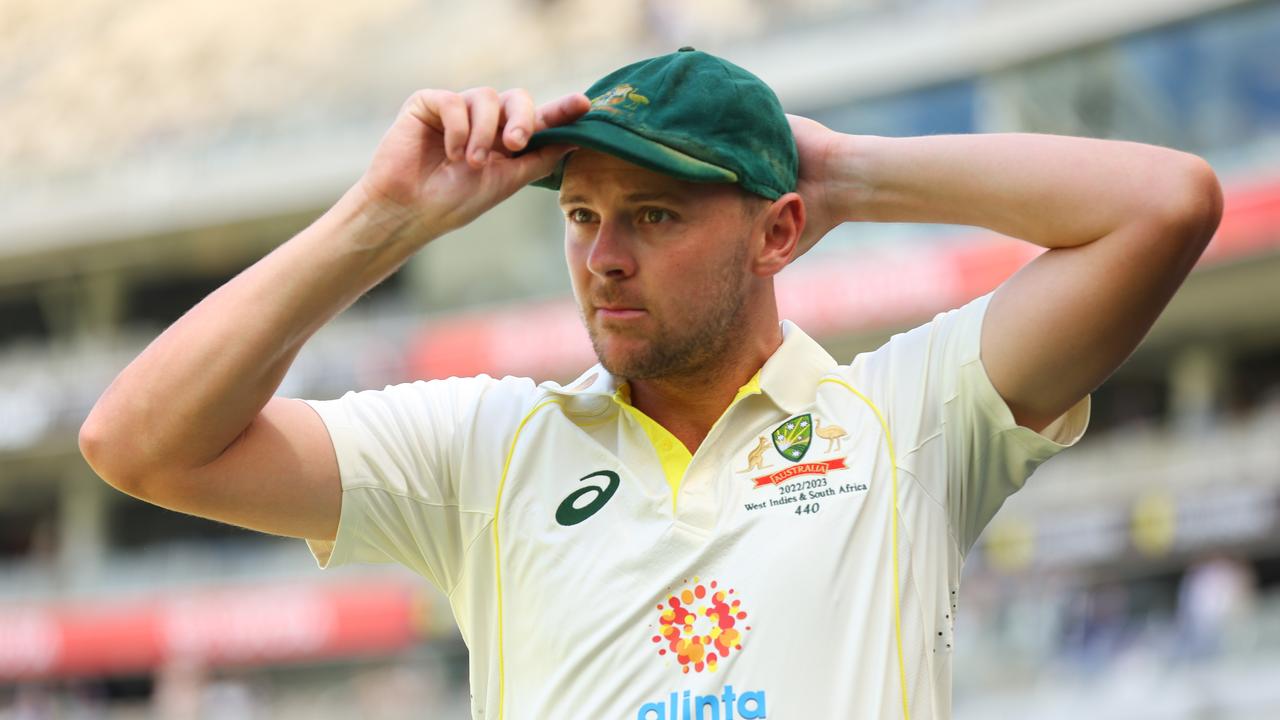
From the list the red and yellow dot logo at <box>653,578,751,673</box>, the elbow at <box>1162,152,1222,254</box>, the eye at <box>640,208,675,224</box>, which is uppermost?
the eye at <box>640,208,675,224</box>

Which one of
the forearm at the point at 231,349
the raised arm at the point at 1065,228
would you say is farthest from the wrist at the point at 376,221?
the raised arm at the point at 1065,228

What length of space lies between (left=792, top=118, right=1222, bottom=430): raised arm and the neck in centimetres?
33

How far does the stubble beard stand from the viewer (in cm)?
250

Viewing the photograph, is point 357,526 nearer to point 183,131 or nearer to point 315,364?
point 315,364

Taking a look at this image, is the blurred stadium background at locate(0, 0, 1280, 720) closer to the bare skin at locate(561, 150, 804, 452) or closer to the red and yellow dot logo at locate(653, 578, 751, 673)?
the bare skin at locate(561, 150, 804, 452)

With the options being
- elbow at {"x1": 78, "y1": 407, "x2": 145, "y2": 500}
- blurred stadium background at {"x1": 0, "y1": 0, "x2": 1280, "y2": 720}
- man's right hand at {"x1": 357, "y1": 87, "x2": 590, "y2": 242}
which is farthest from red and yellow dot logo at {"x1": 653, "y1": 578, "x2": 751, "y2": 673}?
blurred stadium background at {"x1": 0, "y1": 0, "x2": 1280, "y2": 720}

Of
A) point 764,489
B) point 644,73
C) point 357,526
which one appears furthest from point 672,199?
point 357,526

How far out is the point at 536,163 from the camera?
247 centimetres

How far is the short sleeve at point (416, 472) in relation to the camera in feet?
8.44

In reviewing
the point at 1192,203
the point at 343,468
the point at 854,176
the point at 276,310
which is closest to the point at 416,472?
the point at 343,468

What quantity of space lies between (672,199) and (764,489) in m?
0.43

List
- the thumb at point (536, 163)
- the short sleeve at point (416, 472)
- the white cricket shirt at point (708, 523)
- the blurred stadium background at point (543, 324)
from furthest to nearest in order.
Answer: the blurred stadium background at point (543, 324)
the short sleeve at point (416, 472)
the thumb at point (536, 163)
the white cricket shirt at point (708, 523)

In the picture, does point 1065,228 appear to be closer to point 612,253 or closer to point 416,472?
point 612,253

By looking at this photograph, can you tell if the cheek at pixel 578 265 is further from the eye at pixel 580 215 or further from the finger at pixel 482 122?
the finger at pixel 482 122
